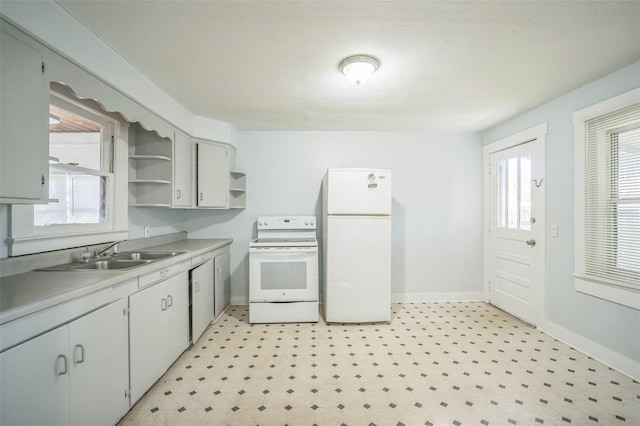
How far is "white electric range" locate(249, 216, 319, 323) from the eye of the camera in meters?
3.00

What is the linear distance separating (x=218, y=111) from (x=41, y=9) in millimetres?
1632

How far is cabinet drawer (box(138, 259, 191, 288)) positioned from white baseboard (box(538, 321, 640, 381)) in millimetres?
3573

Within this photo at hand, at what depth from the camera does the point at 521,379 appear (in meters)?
2.02

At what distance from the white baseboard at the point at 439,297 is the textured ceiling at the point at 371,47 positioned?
243 cm

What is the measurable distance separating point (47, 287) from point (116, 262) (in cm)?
88

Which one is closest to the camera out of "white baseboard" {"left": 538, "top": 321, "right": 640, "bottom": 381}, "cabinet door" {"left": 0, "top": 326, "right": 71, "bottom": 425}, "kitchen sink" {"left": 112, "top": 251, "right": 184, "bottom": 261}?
"cabinet door" {"left": 0, "top": 326, "right": 71, "bottom": 425}

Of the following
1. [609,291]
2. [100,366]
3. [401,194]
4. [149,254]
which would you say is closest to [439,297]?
[401,194]

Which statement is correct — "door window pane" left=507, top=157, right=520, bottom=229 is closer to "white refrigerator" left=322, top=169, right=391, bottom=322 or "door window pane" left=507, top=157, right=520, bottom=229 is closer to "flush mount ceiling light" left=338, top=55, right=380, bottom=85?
"white refrigerator" left=322, top=169, right=391, bottom=322

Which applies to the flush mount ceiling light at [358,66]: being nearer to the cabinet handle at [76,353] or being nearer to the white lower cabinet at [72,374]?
the white lower cabinet at [72,374]

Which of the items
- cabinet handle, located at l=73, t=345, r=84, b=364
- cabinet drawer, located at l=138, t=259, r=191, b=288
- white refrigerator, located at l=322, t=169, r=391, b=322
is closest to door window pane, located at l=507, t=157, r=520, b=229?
white refrigerator, located at l=322, t=169, r=391, b=322

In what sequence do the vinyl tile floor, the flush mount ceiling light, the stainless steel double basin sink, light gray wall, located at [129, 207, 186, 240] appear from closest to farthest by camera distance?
the vinyl tile floor → the stainless steel double basin sink → the flush mount ceiling light → light gray wall, located at [129, 207, 186, 240]

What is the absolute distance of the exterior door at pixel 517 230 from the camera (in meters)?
2.83

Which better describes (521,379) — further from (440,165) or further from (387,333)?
(440,165)

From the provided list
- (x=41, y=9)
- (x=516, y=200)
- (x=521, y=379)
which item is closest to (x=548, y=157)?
(x=516, y=200)
